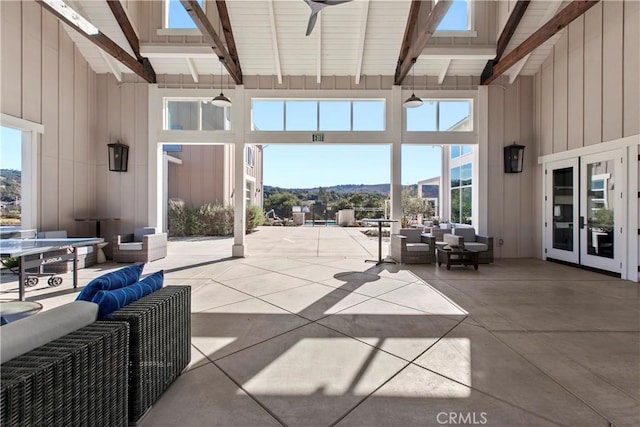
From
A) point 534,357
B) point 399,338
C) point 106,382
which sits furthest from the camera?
point 399,338

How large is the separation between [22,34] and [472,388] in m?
8.49

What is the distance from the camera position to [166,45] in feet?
22.0

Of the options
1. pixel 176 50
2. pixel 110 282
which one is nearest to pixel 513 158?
pixel 176 50

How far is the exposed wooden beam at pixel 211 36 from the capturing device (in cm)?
490

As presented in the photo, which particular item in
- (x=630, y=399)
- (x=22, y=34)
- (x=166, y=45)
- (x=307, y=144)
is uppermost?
(x=166, y=45)

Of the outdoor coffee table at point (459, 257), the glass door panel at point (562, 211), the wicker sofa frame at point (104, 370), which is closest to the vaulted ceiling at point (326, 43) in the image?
the glass door panel at point (562, 211)

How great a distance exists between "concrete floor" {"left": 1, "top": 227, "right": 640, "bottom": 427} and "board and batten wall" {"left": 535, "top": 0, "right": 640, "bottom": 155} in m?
2.88

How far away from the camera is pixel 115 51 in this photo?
238 inches

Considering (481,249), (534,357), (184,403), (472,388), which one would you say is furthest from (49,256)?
(481,249)

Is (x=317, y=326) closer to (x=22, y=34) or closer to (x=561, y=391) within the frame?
(x=561, y=391)

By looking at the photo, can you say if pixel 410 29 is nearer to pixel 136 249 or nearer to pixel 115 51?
pixel 115 51

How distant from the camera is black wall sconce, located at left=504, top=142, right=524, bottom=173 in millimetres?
7289

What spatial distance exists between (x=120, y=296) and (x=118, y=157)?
6668 mm

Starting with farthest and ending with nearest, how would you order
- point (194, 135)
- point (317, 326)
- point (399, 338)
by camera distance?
point (194, 135), point (317, 326), point (399, 338)
